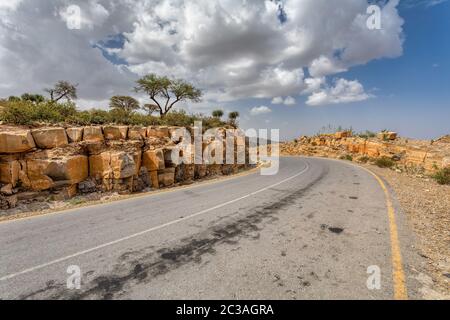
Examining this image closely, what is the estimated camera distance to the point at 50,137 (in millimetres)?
9867

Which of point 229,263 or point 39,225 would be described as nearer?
point 229,263

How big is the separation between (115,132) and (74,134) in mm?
1967

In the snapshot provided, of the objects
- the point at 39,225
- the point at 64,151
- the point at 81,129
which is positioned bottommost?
the point at 39,225

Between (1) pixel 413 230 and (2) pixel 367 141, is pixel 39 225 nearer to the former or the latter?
(1) pixel 413 230

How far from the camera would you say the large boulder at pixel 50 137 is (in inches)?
377

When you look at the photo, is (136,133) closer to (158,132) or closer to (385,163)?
(158,132)

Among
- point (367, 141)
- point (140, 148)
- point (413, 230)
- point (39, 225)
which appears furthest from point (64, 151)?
point (367, 141)

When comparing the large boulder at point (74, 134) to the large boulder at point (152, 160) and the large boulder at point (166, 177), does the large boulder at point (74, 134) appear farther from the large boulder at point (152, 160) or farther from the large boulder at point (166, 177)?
the large boulder at point (166, 177)

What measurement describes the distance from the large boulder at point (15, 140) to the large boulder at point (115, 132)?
10.3 ft

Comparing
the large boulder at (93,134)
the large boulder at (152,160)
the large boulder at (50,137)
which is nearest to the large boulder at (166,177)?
the large boulder at (152,160)
